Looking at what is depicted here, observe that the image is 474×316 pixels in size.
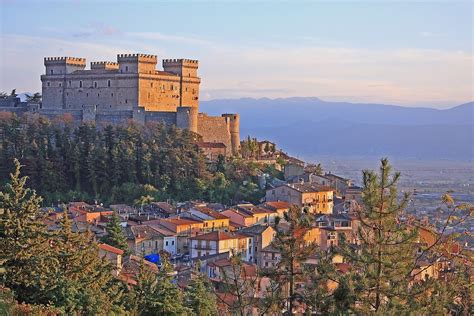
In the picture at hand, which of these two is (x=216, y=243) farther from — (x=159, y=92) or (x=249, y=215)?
(x=159, y=92)

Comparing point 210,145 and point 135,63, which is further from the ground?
point 135,63

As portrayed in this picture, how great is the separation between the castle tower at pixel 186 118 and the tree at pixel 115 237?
828 inches

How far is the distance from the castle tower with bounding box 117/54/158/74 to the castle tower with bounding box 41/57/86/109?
3.72 meters

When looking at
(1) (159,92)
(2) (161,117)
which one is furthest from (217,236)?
(1) (159,92)

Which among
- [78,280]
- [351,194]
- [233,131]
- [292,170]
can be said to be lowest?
[351,194]

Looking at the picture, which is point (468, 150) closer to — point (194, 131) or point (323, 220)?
point (194, 131)

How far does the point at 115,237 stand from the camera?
106ft

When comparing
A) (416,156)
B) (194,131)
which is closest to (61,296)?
(194,131)

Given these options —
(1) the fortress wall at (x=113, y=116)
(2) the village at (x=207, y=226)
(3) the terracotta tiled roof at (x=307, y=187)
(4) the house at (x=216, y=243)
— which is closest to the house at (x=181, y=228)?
(2) the village at (x=207, y=226)

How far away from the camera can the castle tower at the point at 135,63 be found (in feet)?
184

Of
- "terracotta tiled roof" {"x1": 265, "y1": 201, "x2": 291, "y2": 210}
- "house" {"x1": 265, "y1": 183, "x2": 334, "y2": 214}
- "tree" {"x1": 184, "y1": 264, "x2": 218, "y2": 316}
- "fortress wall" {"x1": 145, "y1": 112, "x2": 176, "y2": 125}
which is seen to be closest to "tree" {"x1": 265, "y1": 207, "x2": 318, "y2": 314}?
"tree" {"x1": 184, "y1": 264, "x2": 218, "y2": 316}

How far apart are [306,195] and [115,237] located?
49.9ft

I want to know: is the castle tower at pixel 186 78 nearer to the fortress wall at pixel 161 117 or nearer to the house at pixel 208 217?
the fortress wall at pixel 161 117

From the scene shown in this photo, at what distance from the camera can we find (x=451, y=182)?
81625mm
